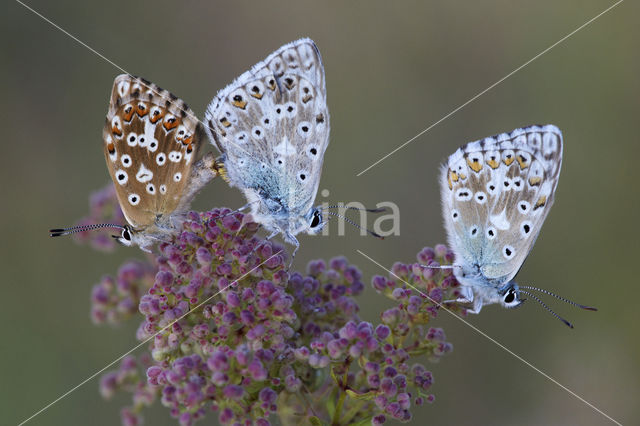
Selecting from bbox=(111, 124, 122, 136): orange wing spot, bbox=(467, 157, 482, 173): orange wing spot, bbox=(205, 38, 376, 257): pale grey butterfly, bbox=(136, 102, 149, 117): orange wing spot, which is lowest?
bbox=(467, 157, 482, 173): orange wing spot

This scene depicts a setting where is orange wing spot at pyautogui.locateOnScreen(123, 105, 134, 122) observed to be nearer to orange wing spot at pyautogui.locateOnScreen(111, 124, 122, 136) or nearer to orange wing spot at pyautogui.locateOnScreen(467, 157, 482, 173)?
orange wing spot at pyautogui.locateOnScreen(111, 124, 122, 136)

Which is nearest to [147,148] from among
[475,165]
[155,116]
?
[155,116]

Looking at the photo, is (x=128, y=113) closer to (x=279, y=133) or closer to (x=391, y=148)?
(x=279, y=133)

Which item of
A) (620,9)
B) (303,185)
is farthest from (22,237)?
(620,9)

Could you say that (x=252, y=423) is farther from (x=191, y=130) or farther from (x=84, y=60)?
(x=84, y=60)

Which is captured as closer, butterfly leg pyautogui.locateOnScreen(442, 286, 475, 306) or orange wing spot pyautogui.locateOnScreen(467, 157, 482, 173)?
butterfly leg pyautogui.locateOnScreen(442, 286, 475, 306)

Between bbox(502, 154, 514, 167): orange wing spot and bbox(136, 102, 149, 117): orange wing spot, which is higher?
bbox(136, 102, 149, 117): orange wing spot

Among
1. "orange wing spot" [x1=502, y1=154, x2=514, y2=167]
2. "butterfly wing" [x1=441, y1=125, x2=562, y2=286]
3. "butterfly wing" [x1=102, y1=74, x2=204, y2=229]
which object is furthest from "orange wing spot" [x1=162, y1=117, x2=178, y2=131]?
"orange wing spot" [x1=502, y1=154, x2=514, y2=167]
